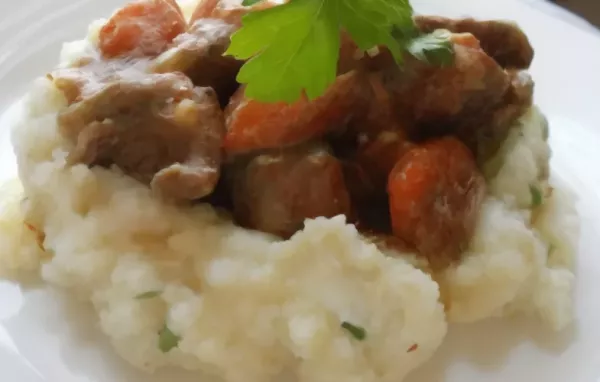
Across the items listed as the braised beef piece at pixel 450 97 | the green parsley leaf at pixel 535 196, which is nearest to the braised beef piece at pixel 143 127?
the braised beef piece at pixel 450 97

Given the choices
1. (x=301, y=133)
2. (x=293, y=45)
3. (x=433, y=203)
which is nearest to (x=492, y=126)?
(x=433, y=203)

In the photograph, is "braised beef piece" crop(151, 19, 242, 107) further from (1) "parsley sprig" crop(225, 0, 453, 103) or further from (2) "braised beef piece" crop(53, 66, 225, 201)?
(1) "parsley sprig" crop(225, 0, 453, 103)

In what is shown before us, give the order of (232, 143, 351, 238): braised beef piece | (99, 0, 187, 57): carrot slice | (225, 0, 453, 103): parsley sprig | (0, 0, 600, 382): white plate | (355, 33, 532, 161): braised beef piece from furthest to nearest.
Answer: (99, 0, 187, 57): carrot slice < (355, 33, 532, 161): braised beef piece < (232, 143, 351, 238): braised beef piece < (0, 0, 600, 382): white plate < (225, 0, 453, 103): parsley sprig

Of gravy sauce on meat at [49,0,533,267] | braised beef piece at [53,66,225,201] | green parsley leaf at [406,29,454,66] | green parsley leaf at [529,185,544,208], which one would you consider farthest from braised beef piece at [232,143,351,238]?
green parsley leaf at [529,185,544,208]

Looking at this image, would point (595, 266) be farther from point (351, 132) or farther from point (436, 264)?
point (351, 132)

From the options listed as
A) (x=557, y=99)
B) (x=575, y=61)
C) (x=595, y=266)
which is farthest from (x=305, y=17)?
(x=575, y=61)

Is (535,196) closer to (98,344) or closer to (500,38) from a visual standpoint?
(500,38)

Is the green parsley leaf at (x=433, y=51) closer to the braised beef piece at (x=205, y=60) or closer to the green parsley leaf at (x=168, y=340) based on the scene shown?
the braised beef piece at (x=205, y=60)
